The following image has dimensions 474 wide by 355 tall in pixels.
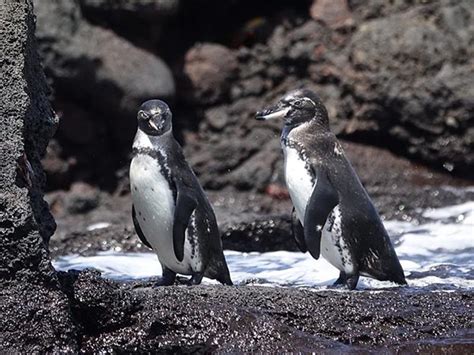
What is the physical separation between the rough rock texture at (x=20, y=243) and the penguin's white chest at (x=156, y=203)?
97cm

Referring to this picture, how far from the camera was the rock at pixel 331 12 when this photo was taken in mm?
12352

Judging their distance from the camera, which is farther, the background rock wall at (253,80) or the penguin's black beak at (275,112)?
the background rock wall at (253,80)

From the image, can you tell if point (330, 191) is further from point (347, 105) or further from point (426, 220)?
point (347, 105)

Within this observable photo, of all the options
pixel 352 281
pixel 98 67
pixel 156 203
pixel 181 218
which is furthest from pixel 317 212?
pixel 98 67

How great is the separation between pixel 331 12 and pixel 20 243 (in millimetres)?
7667

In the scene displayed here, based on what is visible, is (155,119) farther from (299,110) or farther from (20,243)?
(20,243)

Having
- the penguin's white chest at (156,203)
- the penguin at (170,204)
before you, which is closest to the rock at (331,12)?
the penguin at (170,204)

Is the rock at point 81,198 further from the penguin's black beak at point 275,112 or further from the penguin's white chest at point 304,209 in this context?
the penguin's white chest at point 304,209

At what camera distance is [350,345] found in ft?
18.2

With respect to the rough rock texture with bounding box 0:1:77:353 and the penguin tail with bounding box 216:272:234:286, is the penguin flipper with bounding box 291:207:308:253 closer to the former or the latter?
the penguin tail with bounding box 216:272:234:286

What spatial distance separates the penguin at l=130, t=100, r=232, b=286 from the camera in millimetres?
6586

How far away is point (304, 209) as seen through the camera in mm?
6980

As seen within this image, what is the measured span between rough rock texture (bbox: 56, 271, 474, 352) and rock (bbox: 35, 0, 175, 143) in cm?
579

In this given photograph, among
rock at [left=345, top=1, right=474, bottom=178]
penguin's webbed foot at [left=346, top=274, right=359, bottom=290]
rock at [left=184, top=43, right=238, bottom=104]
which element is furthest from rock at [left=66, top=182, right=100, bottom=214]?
penguin's webbed foot at [left=346, top=274, right=359, bottom=290]
